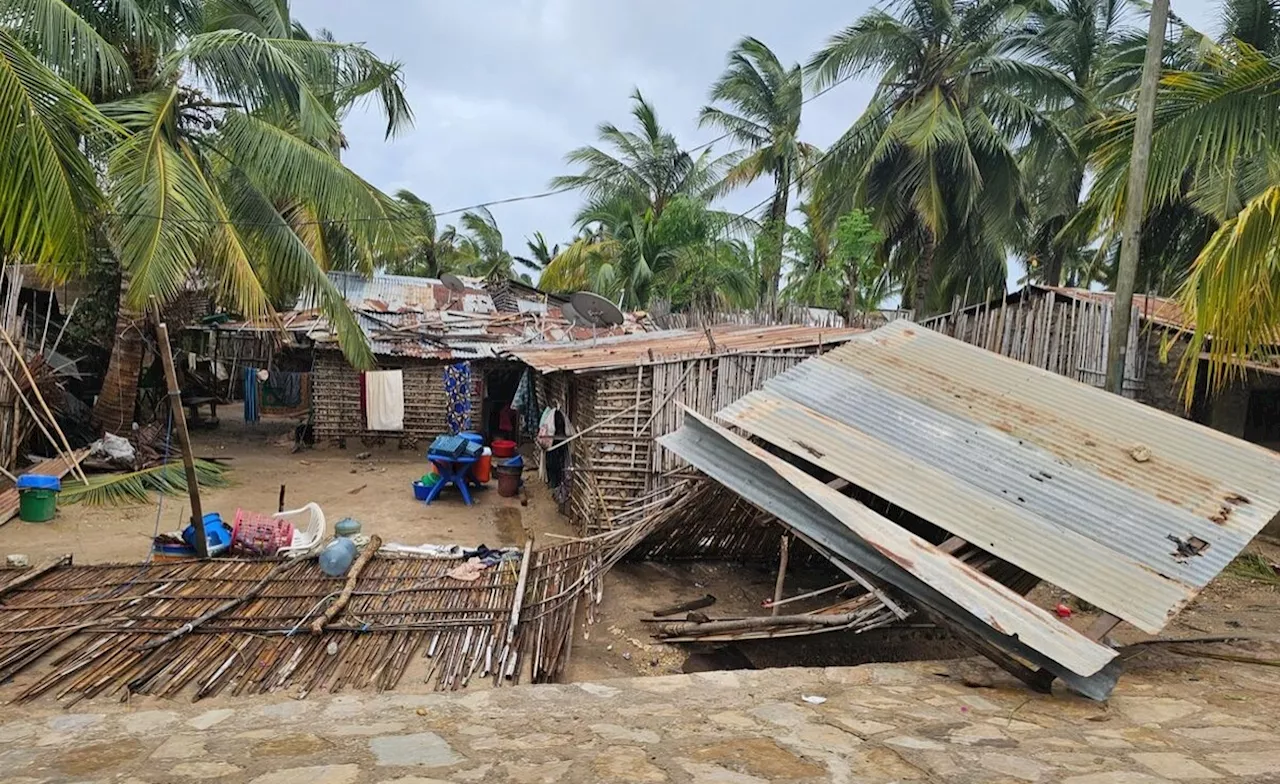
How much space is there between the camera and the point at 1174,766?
2.49 meters

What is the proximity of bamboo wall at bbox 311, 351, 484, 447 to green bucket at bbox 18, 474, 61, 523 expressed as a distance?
236 inches

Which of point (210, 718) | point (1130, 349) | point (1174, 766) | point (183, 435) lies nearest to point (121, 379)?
point (183, 435)

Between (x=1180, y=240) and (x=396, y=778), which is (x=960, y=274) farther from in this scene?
(x=396, y=778)

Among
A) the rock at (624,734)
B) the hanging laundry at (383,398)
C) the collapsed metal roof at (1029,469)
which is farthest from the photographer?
the hanging laundry at (383,398)

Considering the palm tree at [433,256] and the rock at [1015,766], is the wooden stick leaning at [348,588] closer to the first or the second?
the rock at [1015,766]

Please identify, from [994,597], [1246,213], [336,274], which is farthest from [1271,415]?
[336,274]

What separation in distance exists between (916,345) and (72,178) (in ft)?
22.0

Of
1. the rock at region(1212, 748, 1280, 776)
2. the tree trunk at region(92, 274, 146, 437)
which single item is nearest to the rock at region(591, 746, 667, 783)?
the rock at region(1212, 748, 1280, 776)

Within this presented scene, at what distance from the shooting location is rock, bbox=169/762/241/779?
2.33 metres

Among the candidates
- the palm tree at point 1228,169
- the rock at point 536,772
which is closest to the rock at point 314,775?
the rock at point 536,772

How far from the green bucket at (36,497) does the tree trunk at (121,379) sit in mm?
Answer: 3138

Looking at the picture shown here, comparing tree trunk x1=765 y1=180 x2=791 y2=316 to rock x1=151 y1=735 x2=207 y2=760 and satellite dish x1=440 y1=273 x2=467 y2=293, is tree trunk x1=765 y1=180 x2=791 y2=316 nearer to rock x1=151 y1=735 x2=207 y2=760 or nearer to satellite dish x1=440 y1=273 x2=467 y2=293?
satellite dish x1=440 y1=273 x2=467 y2=293

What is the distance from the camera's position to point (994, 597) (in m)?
3.50

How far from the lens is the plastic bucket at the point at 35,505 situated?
8109 millimetres
